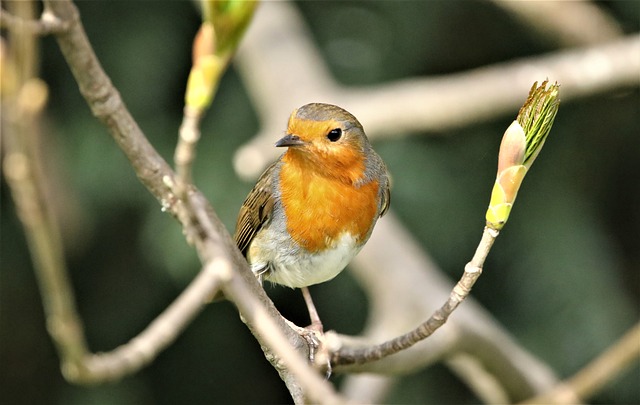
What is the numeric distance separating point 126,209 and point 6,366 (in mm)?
845

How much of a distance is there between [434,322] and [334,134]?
1.02 ft

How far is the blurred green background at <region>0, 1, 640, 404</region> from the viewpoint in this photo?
3.31 meters

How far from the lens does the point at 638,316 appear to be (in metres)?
3.34

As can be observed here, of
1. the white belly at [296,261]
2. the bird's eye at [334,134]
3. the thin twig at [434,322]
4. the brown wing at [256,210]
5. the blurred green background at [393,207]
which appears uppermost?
the blurred green background at [393,207]

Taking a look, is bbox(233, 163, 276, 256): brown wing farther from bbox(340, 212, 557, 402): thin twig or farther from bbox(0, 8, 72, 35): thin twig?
bbox(340, 212, 557, 402): thin twig

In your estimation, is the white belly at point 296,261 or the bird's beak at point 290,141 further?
the white belly at point 296,261

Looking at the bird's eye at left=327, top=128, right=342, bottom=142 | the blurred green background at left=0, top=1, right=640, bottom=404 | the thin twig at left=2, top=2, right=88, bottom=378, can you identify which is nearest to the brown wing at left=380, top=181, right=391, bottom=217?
the bird's eye at left=327, top=128, right=342, bottom=142

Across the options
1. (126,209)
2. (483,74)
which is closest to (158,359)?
(126,209)

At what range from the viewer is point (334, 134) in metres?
1.23

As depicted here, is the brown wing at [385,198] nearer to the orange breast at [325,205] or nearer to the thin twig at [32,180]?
the orange breast at [325,205]

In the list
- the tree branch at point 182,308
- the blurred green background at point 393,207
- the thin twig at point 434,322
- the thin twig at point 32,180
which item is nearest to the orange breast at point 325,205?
the thin twig at point 434,322

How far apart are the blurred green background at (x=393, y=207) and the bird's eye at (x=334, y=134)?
6.40 ft

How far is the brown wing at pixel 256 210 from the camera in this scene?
4.71 ft

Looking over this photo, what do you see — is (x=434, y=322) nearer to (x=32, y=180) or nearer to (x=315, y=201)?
(x=315, y=201)
